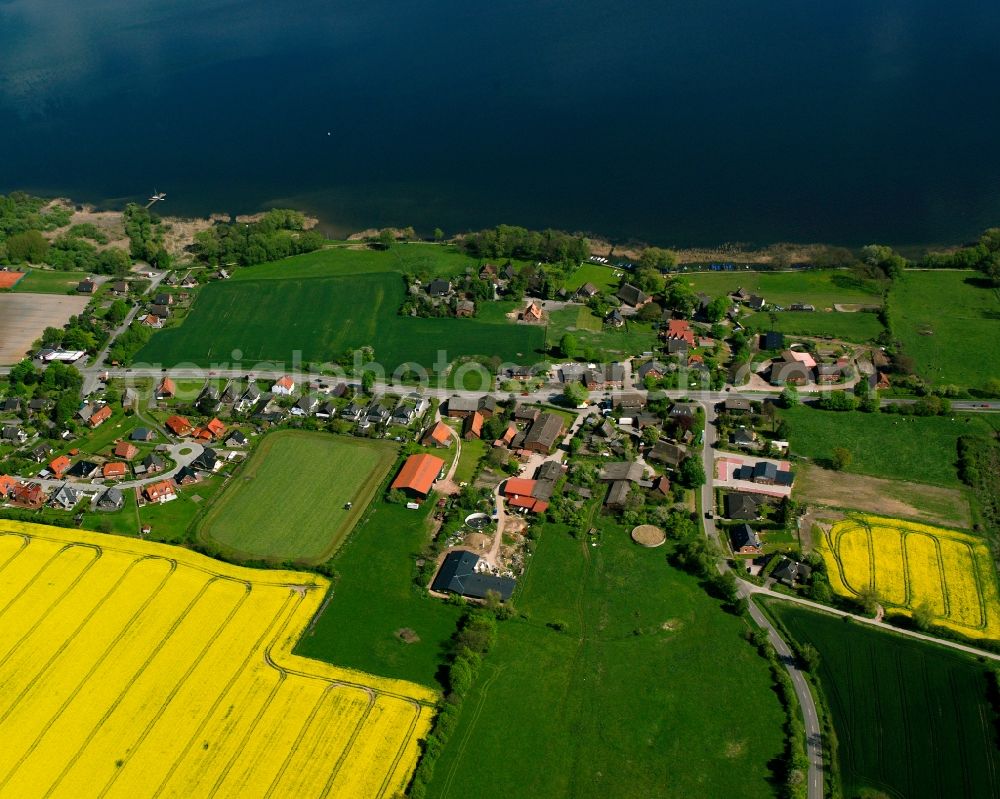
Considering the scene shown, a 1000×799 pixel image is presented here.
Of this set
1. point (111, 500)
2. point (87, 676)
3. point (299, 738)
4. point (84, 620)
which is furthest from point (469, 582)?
point (111, 500)

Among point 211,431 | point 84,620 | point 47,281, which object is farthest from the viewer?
point 47,281

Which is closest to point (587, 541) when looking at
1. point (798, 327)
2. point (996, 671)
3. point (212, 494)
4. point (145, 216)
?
point (996, 671)

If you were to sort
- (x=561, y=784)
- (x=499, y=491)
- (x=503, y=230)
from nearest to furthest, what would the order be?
(x=561, y=784) → (x=499, y=491) → (x=503, y=230)

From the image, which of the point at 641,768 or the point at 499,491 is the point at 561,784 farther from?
the point at 499,491

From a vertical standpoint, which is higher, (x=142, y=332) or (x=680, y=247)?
(x=680, y=247)

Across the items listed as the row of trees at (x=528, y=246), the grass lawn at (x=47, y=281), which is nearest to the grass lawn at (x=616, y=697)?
the row of trees at (x=528, y=246)

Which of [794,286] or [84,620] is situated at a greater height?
[794,286]

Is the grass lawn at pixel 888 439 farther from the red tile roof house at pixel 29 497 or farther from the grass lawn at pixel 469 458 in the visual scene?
the red tile roof house at pixel 29 497

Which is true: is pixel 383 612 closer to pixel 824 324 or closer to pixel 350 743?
pixel 350 743
